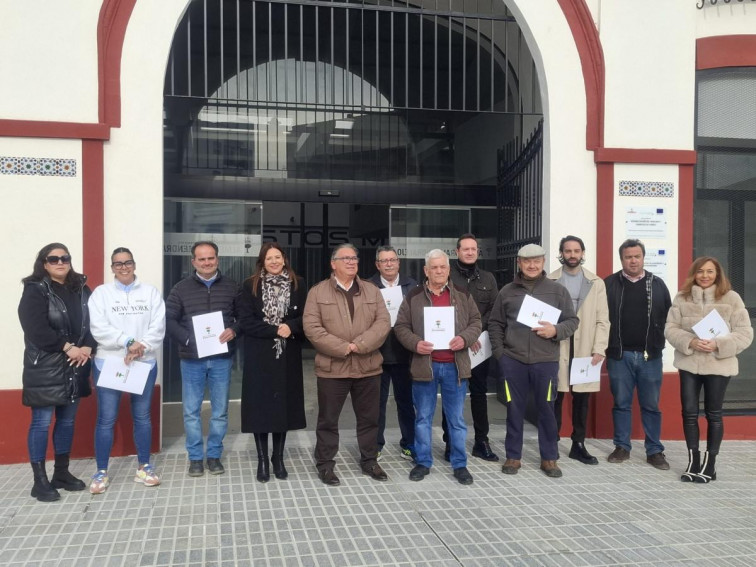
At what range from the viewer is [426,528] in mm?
4137

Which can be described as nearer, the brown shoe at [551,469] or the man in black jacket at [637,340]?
the brown shoe at [551,469]

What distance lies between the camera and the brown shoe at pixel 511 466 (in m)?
5.23

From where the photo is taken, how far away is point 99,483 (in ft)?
15.5

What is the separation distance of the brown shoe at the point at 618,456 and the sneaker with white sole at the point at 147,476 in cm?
382

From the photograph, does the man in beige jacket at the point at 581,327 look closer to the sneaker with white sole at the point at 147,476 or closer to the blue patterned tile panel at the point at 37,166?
the sneaker with white sole at the point at 147,476

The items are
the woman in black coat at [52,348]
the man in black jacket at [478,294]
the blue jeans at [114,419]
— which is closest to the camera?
the woman in black coat at [52,348]

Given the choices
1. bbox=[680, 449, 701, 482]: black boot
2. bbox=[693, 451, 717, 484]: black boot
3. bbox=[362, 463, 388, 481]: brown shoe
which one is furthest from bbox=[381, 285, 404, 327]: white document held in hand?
bbox=[693, 451, 717, 484]: black boot

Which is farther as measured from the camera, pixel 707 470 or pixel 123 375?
pixel 707 470

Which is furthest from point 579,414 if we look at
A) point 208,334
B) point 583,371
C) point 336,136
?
point 336,136

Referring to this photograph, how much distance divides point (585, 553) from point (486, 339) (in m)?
2.04

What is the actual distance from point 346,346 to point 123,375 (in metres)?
1.68

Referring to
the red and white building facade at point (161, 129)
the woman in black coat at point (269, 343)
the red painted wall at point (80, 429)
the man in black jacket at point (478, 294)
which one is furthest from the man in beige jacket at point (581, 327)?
the red painted wall at point (80, 429)

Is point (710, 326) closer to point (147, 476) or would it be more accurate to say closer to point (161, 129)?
point (147, 476)

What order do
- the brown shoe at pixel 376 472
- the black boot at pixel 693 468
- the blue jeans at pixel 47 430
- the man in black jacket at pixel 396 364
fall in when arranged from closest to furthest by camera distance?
the blue jeans at pixel 47 430 < the brown shoe at pixel 376 472 < the black boot at pixel 693 468 < the man in black jacket at pixel 396 364
